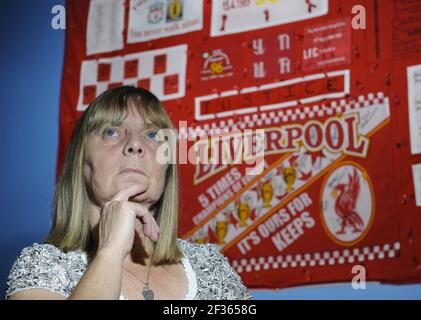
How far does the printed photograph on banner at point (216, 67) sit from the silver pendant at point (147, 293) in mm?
1178

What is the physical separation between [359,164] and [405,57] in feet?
1.23

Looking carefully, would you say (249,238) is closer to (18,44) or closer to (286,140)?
(286,140)

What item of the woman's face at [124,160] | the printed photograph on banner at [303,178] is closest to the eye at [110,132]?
the woman's face at [124,160]

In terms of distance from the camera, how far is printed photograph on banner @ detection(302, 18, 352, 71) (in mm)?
2100

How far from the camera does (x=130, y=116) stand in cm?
136

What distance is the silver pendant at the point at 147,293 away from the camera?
47.4 inches

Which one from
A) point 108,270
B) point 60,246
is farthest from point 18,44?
point 108,270

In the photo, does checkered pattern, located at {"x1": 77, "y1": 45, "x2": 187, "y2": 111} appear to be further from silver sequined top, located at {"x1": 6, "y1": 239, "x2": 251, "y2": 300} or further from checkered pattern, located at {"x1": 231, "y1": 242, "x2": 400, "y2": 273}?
silver sequined top, located at {"x1": 6, "y1": 239, "x2": 251, "y2": 300}

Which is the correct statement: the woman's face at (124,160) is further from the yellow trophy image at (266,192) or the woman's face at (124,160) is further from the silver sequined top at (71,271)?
the yellow trophy image at (266,192)

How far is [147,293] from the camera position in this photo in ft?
3.98

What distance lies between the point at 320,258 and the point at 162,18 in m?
1.15

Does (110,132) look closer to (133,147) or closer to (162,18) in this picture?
(133,147)

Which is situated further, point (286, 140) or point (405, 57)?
point (286, 140)

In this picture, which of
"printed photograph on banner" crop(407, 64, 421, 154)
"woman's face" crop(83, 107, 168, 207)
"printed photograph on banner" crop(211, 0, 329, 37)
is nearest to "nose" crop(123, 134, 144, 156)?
"woman's face" crop(83, 107, 168, 207)
